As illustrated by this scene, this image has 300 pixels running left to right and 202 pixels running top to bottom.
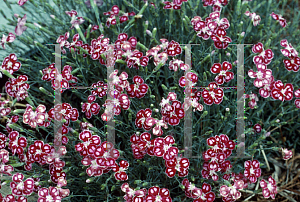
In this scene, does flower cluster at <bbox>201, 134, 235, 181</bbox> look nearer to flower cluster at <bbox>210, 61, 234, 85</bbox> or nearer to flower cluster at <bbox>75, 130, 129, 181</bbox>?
flower cluster at <bbox>210, 61, 234, 85</bbox>

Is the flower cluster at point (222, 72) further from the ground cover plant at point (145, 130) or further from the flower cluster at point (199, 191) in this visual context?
the flower cluster at point (199, 191)

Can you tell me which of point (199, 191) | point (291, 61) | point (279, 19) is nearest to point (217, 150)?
point (199, 191)

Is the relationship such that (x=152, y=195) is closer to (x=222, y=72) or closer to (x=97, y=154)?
(x=97, y=154)

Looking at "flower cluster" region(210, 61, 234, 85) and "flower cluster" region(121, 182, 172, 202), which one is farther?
"flower cluster" region(210, 61, 234, 85)

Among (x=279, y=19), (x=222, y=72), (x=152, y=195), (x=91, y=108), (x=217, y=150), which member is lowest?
(x=152, y=195)

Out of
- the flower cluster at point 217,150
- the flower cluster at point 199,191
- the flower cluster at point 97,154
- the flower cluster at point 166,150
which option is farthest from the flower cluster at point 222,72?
the flower cluster at point 97,154

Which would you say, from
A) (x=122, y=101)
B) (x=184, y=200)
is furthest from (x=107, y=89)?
(x=184, y=200)

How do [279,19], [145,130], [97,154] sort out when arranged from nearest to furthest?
1. [97,154]
2. [145,130]
3. [279,19]

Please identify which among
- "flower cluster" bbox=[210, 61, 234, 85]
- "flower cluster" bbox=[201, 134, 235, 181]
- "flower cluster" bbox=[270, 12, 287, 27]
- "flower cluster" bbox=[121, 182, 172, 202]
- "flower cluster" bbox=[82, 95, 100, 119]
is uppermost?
"flower cluster" bbox=[270, 12, 287, 27]

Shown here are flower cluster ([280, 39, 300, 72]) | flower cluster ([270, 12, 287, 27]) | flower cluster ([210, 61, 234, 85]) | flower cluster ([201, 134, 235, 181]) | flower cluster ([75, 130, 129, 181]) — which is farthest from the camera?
flower cluster ([270, 12, 287, 27])

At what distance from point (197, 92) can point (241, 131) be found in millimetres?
365

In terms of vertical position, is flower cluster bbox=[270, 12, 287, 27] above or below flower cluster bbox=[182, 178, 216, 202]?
above

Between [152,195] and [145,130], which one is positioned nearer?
[152,195]

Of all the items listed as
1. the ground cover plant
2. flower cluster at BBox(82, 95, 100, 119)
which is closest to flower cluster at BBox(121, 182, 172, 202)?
the ground cover plant
